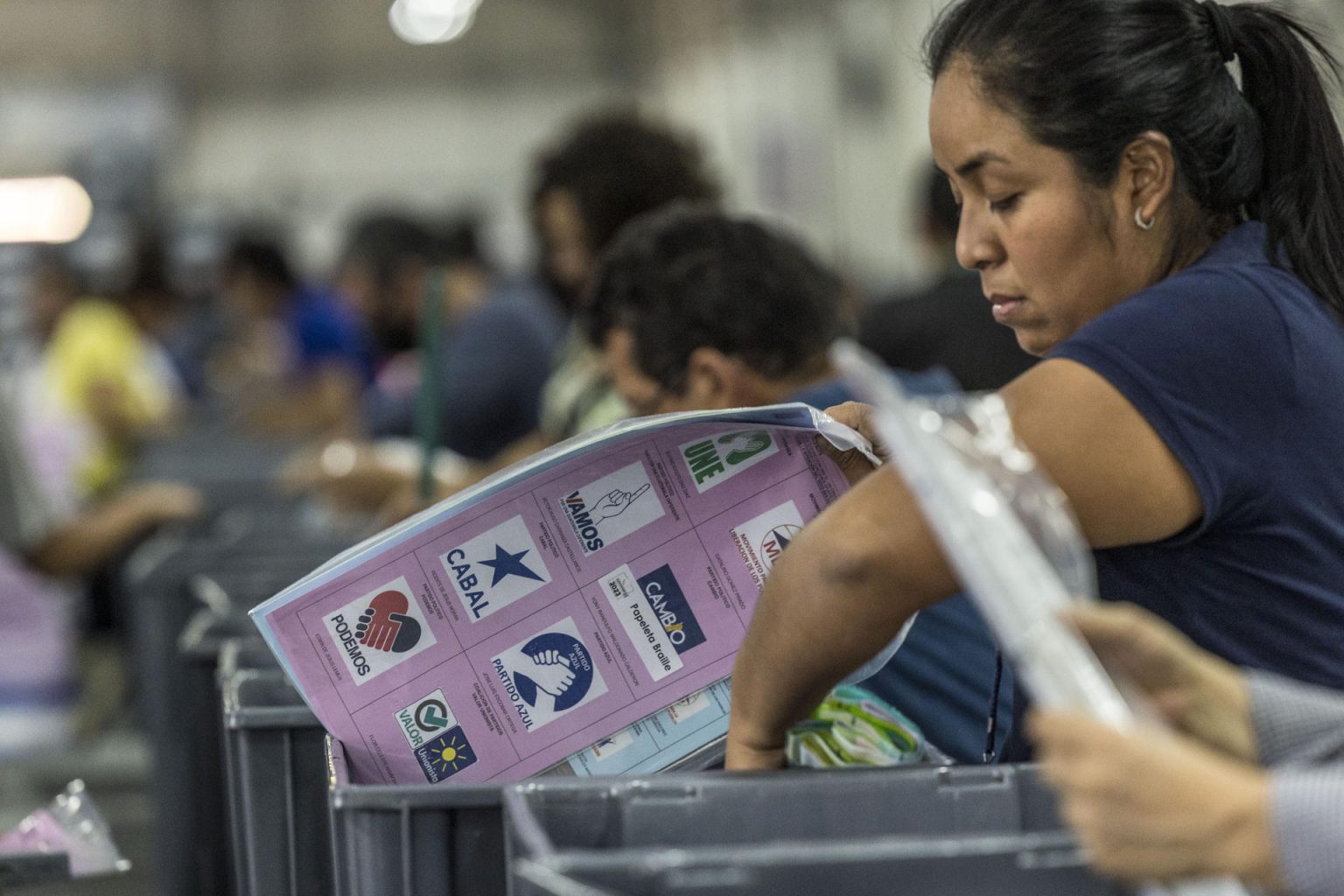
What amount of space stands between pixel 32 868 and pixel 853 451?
0.76 meters

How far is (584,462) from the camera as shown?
1.32 m

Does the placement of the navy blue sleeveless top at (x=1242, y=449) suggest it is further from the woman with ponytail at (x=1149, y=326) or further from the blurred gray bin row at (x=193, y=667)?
the blurred gray bin row at (x=193, y=667)

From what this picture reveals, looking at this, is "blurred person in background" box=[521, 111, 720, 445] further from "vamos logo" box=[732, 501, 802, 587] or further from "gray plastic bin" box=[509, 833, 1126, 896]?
"gray plastic bin" box=[509, 833, 1126, 896]

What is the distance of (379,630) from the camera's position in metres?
1.33

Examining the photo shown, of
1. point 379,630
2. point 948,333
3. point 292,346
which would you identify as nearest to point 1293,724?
point 379,630

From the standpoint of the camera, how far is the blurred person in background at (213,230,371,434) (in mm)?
6918

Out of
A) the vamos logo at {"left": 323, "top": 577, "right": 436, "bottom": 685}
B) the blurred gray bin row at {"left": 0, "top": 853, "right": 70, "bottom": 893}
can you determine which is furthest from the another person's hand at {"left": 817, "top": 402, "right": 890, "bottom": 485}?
the blurred gray bin row at {"left": 0, "top": 853, "right": 70, "bottom": 893}

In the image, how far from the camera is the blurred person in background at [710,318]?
2088mm

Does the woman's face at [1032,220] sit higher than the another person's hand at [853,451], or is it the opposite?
the woman's face at [1032,220]

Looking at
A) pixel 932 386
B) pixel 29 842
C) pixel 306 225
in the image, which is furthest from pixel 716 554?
pixel 306 225

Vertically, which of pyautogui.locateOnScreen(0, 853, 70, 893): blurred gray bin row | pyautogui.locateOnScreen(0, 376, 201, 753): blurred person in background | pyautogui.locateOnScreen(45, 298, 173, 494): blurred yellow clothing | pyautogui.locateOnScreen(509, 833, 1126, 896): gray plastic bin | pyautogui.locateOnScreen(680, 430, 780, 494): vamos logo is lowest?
pyautogui.locateOnScreen(509, 833, 1126, 896): gray plastic bin

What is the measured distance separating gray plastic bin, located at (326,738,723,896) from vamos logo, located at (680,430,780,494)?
1.01 ft

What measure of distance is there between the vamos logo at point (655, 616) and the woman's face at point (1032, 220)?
0.35 meters

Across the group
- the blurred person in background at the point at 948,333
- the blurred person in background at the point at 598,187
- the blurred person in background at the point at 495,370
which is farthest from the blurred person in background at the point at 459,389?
the blurred person in background at the point at 948,333
